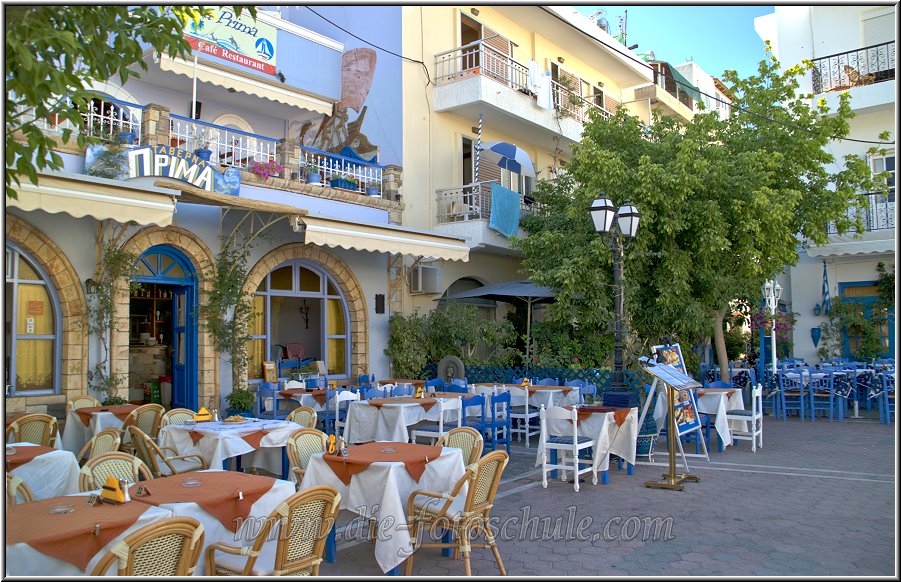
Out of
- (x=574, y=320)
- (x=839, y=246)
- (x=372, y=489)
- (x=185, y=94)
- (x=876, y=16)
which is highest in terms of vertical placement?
(x=876, y=16)

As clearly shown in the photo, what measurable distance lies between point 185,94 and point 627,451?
33.5ft

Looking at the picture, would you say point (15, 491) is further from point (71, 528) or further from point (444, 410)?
point (444, 410)

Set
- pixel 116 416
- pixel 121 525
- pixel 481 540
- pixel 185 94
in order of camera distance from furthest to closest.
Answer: pixel 185 94 < pixel 116 416 < pixel 481 540 < pixel 121 525

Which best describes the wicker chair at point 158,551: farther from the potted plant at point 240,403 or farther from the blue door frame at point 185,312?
the blue door frame at point 185,312

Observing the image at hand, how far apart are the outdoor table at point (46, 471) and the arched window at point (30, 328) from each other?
465cm

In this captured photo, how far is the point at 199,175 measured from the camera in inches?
432

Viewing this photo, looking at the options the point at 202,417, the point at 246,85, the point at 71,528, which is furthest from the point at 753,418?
the point at 246,85

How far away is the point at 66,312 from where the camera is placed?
33.2 ft

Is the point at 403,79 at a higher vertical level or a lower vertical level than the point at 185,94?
higher

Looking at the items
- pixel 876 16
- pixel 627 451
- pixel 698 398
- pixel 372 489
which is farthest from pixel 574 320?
pixel 876 16

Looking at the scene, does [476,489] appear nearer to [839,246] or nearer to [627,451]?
[627,451]

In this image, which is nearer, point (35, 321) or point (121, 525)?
point (121, 525)

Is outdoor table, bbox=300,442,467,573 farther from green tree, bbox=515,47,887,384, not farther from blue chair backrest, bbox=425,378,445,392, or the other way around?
green tree, bbox=515,47,887,384

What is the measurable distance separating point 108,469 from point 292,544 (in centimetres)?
197
